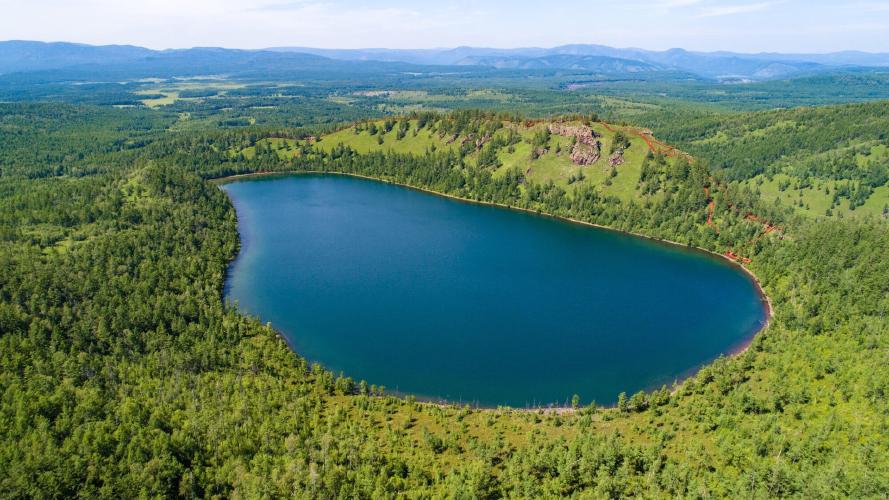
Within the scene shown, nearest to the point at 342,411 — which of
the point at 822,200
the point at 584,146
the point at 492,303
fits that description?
the point at 492,303

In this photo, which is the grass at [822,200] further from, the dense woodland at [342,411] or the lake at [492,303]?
the dense woodland at [342,411]

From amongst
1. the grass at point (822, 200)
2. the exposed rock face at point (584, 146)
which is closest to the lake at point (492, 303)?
the exposed rock face at point (584, 146)

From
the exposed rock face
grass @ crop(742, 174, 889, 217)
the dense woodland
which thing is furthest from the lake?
grass @ crop(742, 174, 889, 217)

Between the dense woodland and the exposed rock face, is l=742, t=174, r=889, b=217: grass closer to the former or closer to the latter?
the exposed rock face

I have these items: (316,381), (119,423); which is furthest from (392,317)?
(119,423)

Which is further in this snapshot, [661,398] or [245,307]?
[245,307]

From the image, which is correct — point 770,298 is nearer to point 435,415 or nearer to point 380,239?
point 435,415

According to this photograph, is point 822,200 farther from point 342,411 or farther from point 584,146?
point 342,411
